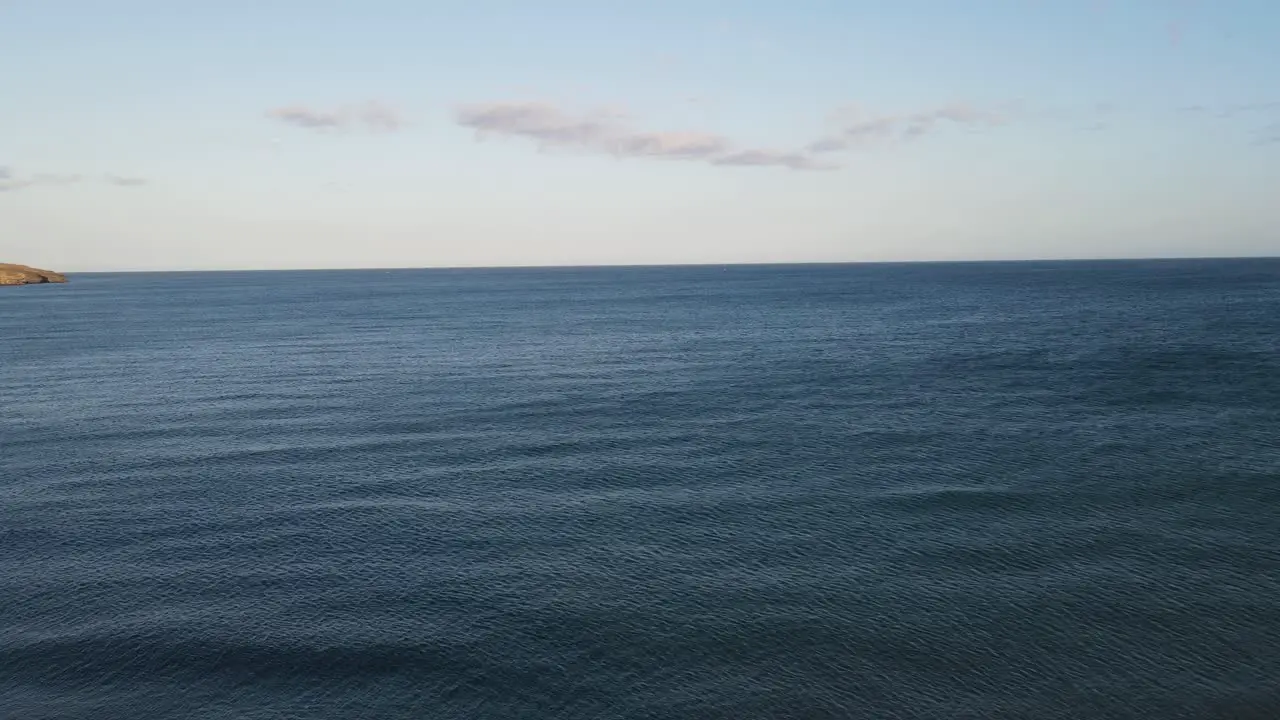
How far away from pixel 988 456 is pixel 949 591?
112ft

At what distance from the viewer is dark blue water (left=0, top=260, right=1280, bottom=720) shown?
4938 centimetres

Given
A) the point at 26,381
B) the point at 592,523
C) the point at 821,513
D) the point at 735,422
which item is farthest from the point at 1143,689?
the point at 26,381

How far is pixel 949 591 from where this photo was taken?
197ft

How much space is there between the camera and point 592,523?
237 feet

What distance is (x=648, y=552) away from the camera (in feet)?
218

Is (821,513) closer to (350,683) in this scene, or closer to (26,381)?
(350,683)

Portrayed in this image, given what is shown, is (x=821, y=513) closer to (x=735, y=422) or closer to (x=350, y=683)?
(x=735, y=422)

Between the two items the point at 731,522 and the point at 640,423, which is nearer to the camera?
the point at 731,522

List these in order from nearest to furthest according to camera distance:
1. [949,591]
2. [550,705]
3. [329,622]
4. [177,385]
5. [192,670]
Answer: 1. [550,705]
2. [192,670]
3. [329,622]
4. [949,591]
5. [177,385]

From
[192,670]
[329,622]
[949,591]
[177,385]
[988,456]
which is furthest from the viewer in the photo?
[177,385]

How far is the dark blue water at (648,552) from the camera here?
49375mm

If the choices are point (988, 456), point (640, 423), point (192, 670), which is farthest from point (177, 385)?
point (988, 456)

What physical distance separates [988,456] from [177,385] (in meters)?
113

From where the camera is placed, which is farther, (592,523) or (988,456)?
(988,456)
